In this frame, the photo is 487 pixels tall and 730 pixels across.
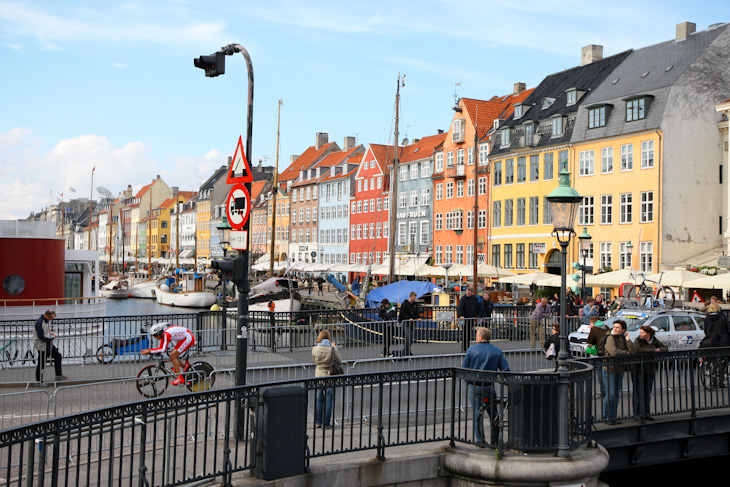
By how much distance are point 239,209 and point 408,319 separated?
40.1 ft

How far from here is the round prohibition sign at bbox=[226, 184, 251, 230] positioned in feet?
35.6

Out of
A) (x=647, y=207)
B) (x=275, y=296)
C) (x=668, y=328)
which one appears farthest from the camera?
(x=275, y=296)

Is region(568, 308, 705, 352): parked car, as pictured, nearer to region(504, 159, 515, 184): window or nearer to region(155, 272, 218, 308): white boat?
region(504, 159, 515, 184): window

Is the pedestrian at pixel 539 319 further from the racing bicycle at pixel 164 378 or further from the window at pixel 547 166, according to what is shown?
the window at pixel 547 166

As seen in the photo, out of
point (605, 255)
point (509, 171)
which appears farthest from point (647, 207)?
point (509, 171)

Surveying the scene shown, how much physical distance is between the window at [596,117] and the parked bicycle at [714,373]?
38.4 m

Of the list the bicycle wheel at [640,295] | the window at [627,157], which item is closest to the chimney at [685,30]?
the window at [627,157]

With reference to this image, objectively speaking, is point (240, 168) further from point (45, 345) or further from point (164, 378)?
point (45, 345)

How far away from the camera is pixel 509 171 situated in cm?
5822

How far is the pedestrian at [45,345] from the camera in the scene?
55.9 feet

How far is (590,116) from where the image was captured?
51.1m

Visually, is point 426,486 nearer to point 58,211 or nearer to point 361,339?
point 361,339

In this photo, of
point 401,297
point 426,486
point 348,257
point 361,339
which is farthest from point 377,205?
point 426,486

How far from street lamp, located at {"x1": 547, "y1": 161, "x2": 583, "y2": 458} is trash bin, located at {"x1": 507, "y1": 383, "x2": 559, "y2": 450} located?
0.08 metres
